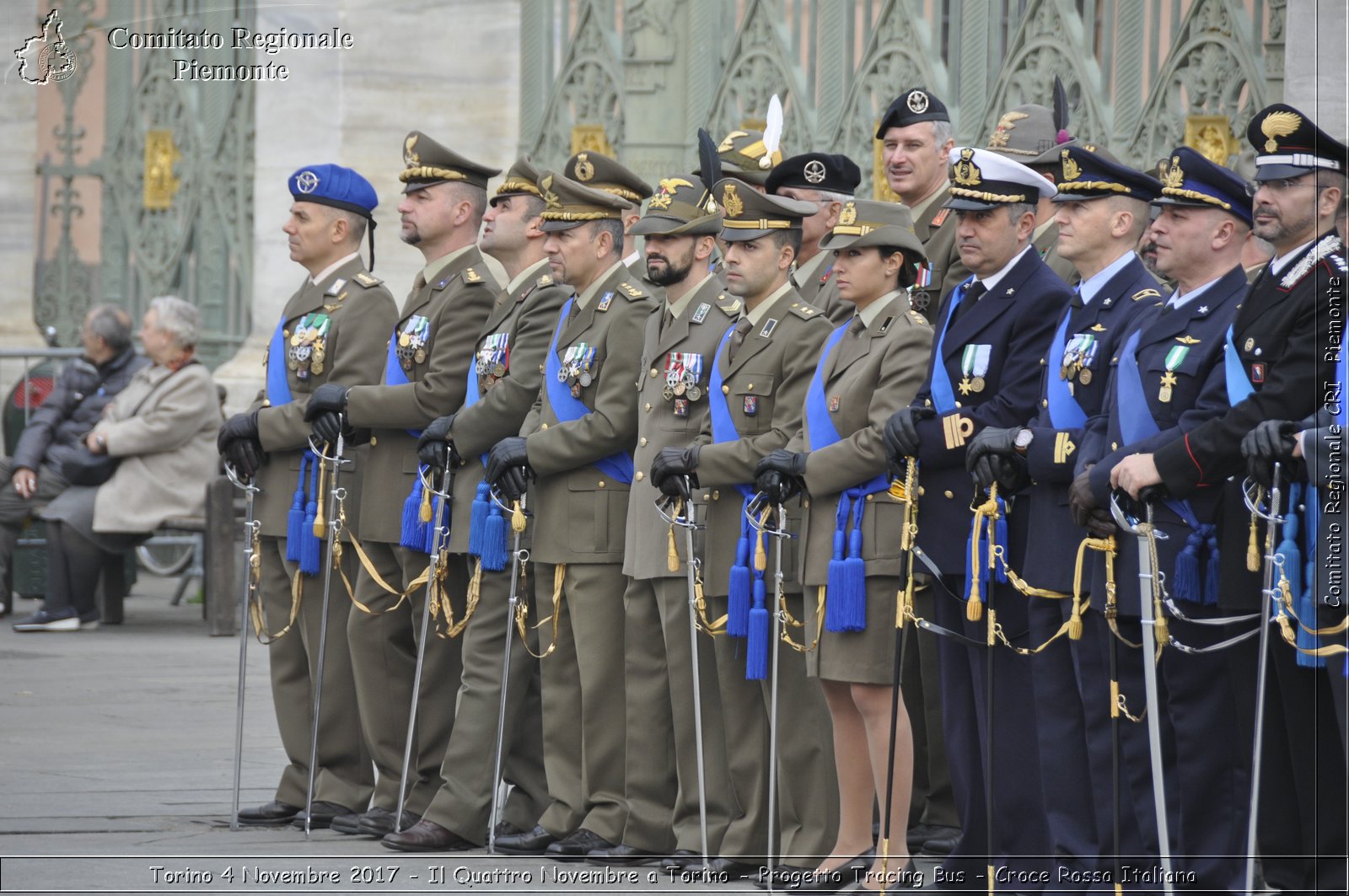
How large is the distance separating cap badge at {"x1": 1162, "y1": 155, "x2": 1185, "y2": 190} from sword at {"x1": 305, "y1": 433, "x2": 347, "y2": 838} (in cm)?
292

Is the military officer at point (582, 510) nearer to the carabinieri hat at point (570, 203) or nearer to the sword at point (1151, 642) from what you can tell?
the carabinieri hat at point (570, 203)

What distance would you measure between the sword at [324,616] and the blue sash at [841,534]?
5.77ft

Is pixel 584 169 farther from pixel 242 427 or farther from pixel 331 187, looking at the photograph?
pixel 242 427

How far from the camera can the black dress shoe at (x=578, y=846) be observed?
6.96m

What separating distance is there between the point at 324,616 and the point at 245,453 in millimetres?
675

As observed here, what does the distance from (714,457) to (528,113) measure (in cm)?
808

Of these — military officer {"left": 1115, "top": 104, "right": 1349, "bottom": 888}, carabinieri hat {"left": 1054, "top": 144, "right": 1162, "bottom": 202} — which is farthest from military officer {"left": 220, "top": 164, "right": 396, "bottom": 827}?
military officer {"left": 1115, "top": 104, "right": 1349, "bottom": 888}

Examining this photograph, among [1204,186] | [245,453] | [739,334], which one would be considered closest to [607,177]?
[739,334]

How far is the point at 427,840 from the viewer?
23.2ft

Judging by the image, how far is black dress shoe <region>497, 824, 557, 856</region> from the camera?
7121 mm

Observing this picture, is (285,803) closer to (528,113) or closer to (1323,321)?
(1323,321)

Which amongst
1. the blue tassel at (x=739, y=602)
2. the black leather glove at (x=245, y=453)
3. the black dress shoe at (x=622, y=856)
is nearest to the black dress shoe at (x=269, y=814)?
the black leather glove at (x=245, y=453)

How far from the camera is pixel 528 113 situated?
14.3m

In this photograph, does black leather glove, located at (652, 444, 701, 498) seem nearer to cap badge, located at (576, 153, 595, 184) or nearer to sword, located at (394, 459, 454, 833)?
sword, located at (394, 459, 454, 833)
